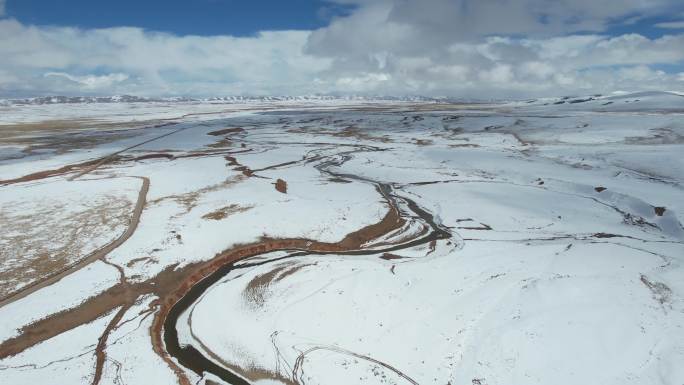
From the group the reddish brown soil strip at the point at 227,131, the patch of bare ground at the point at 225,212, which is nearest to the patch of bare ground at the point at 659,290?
the patch of bare ground at the point at 225,212

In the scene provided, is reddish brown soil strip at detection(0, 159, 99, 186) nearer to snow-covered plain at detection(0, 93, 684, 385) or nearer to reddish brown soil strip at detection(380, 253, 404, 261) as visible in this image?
snow-covered plain at detection(0, 93, 684, 385)

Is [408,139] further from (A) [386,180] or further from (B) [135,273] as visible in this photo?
(B) [135,273]

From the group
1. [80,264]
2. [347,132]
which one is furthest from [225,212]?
[347,132]

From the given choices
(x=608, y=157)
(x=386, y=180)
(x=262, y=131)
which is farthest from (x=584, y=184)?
(x=262, y=131)

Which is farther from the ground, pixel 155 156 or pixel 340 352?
pixel 155 156

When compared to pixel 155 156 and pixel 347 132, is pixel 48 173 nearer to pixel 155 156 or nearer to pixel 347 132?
pixel 155 156

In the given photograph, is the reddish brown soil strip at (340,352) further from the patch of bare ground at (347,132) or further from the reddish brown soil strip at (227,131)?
the reddish brown soil strip at (227,131)
